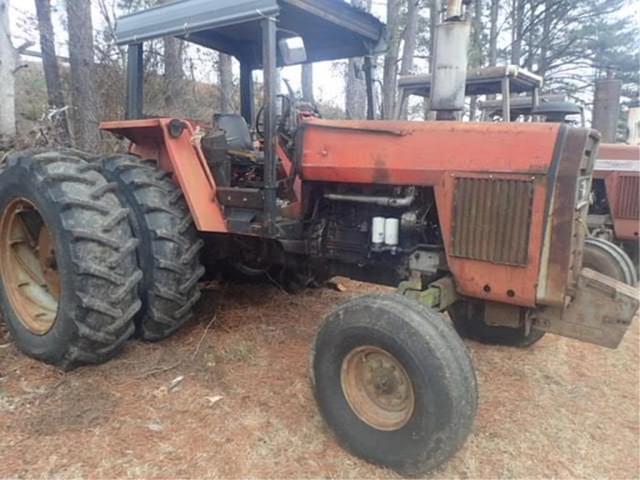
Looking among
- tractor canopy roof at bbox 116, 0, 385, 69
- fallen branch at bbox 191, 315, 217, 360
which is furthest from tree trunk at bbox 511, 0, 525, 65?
fallen branch at bbox 191, 315, 217, 360

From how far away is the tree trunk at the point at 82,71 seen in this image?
22.2 ft

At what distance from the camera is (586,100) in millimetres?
17344

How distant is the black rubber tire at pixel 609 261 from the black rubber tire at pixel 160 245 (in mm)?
2774

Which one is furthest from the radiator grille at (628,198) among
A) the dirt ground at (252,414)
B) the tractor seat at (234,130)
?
the tractor seat at (234,130)

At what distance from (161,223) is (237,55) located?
1.68 meters

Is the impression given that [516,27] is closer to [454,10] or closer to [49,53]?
[49,53]

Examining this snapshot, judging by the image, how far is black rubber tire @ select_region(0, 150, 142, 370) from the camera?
8.96ft

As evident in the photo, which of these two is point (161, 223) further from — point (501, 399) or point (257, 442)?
point (501, 399)

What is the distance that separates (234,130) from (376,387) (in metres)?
2.10

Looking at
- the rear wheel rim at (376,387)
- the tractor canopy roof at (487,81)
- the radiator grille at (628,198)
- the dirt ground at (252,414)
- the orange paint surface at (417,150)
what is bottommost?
the dirt ground at (252,414)

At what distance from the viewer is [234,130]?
3.62 m

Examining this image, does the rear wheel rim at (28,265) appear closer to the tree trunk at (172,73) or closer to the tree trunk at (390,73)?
the tree trunk at (172,73)

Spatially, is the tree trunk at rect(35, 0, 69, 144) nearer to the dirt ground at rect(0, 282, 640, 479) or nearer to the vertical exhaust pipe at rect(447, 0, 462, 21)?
the dirt ground at rect(0, 282, 640, 479)

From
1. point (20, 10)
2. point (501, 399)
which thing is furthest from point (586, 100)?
point (501, 399)
